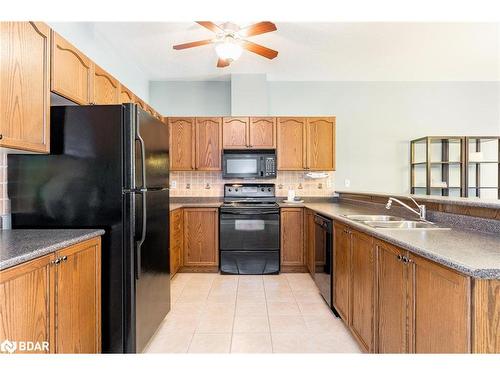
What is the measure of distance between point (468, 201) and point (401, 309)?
76cm

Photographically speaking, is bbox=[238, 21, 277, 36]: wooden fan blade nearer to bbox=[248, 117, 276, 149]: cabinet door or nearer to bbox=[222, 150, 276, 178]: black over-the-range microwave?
bbox=[248, 117, 276, 149]: cabinet door

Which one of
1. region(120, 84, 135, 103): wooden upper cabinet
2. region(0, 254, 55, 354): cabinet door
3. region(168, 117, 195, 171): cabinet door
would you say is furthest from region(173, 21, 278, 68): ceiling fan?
region(0, 254, 55, 354): cabinet door

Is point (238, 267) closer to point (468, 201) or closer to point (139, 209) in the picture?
point (139, 209)

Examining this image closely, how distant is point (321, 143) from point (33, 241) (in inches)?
136

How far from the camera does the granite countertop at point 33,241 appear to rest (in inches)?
42.6

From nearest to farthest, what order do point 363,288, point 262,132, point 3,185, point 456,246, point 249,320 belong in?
point 456,246 → point 3,185 → point 363,288 → point 249,320 → point 262,132

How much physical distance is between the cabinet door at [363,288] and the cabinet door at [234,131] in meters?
2.38

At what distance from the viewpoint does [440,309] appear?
1074 mm

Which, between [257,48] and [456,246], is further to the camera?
[257,48]

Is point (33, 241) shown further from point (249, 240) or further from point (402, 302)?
point (249, 240)

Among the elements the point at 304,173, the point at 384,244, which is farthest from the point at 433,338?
the point at 304,173

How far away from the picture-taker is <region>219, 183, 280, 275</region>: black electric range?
141 inches

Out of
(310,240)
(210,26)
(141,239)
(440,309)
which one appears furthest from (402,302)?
(210,26)

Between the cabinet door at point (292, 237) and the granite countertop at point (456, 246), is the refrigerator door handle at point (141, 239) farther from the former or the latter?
the cabinet door at point (292, 237)
